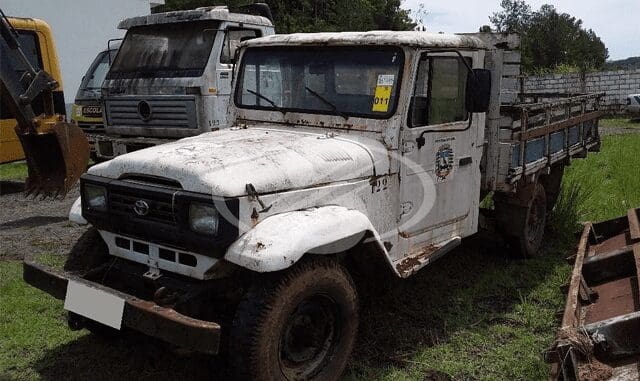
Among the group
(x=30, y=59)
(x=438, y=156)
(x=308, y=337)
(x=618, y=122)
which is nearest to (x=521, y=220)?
(x=438, y=156)

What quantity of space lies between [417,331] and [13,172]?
8.94 metres

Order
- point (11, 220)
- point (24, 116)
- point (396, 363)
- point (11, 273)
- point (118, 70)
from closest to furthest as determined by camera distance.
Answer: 1. point (396, 363)
2. point (11, 273)
3. point (24, 116)
4. point (11, 220)
5. point (118, 70)

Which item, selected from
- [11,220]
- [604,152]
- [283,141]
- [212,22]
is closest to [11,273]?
[11,220]

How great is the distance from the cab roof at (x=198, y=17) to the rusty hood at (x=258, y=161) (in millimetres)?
4049

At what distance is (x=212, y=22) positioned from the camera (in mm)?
7703

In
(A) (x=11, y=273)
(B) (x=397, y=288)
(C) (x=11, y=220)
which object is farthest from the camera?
(C) (x=11, y=220)

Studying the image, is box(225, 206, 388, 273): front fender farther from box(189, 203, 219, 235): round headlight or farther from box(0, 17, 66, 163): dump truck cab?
box(0, 17, 66, 163): dump truck cab

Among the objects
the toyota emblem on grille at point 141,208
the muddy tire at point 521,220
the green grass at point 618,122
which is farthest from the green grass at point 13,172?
the green grass at point 618,122

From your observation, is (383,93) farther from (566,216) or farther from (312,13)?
(312,13)

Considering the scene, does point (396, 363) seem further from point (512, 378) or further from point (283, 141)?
point (283, 141)

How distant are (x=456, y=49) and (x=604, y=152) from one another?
807cm

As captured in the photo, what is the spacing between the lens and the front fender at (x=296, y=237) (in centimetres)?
290

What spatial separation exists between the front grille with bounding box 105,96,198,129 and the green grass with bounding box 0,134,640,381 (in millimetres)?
2636

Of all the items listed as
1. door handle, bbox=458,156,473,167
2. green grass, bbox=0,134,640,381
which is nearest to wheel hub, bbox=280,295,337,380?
green grass, bbox=0,134,640,381
